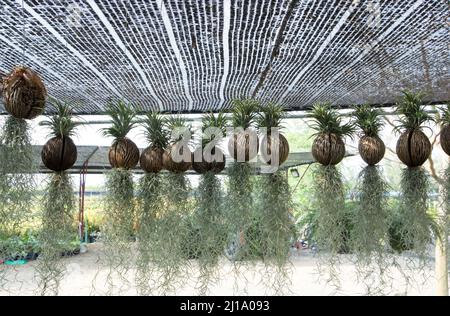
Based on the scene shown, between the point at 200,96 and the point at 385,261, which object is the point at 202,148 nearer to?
the point at 200,96

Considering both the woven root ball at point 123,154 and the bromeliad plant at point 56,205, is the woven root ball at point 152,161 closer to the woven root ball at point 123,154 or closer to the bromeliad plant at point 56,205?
the woven root ball at point 123,154

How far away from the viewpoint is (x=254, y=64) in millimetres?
2521

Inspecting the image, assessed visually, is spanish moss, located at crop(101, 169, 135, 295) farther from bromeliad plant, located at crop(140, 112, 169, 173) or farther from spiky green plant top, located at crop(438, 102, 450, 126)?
spiky green plant top, located at crop(438, 102, 450, 126)

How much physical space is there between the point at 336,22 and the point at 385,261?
147 cm

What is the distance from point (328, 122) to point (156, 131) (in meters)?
0.98

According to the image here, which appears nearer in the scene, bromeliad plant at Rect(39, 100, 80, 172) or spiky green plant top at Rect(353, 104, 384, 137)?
bromeliad plant at Rect(39, 100, 80, 172)

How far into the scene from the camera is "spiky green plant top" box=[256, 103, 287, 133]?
2.31 meters

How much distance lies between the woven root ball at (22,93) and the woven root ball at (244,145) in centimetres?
99

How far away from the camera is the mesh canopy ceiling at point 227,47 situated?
1.88 meters

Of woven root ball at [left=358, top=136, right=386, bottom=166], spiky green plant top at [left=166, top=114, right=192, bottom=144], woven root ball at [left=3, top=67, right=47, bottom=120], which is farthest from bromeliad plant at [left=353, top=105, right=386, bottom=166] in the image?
woven root ball at [left=3, top=67, right=47, bottom=120]

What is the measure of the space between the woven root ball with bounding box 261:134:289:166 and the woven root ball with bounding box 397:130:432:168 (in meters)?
0.71

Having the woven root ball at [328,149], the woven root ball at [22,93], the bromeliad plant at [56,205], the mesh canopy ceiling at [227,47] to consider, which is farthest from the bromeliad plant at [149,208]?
the woven root ball at [328,149]

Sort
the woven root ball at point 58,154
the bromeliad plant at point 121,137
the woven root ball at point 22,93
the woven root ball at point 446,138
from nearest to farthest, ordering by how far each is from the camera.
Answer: the woven root ball at point 22,93
the woven root ball at point 58,154
the bromeliad plant at point 121,137
the woven root ball at point 446,138
